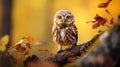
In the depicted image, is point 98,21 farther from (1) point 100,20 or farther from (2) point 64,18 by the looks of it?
(2) point 64,18

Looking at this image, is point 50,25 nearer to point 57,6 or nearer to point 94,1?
point 57,6

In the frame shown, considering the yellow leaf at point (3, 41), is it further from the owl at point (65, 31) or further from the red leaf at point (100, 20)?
the red leaf at point (100, 20)

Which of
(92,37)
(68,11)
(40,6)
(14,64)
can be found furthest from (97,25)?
(14,64)

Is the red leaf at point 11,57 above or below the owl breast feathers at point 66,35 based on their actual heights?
below

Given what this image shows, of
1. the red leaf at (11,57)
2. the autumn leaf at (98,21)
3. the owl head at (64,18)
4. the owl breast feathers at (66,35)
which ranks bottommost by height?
the red leaf at (11,57)

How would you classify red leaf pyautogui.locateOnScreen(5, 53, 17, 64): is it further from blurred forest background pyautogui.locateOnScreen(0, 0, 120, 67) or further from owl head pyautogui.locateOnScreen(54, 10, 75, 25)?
owl head pyautogui.locateOnScreen(54, 10, 75, 25)

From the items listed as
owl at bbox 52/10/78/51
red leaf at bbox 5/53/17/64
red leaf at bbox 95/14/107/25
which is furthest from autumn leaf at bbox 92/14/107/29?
red leaf at bbox 5/53/17/64

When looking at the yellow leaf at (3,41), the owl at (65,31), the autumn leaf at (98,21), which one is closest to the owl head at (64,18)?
the owl at (65,31)
